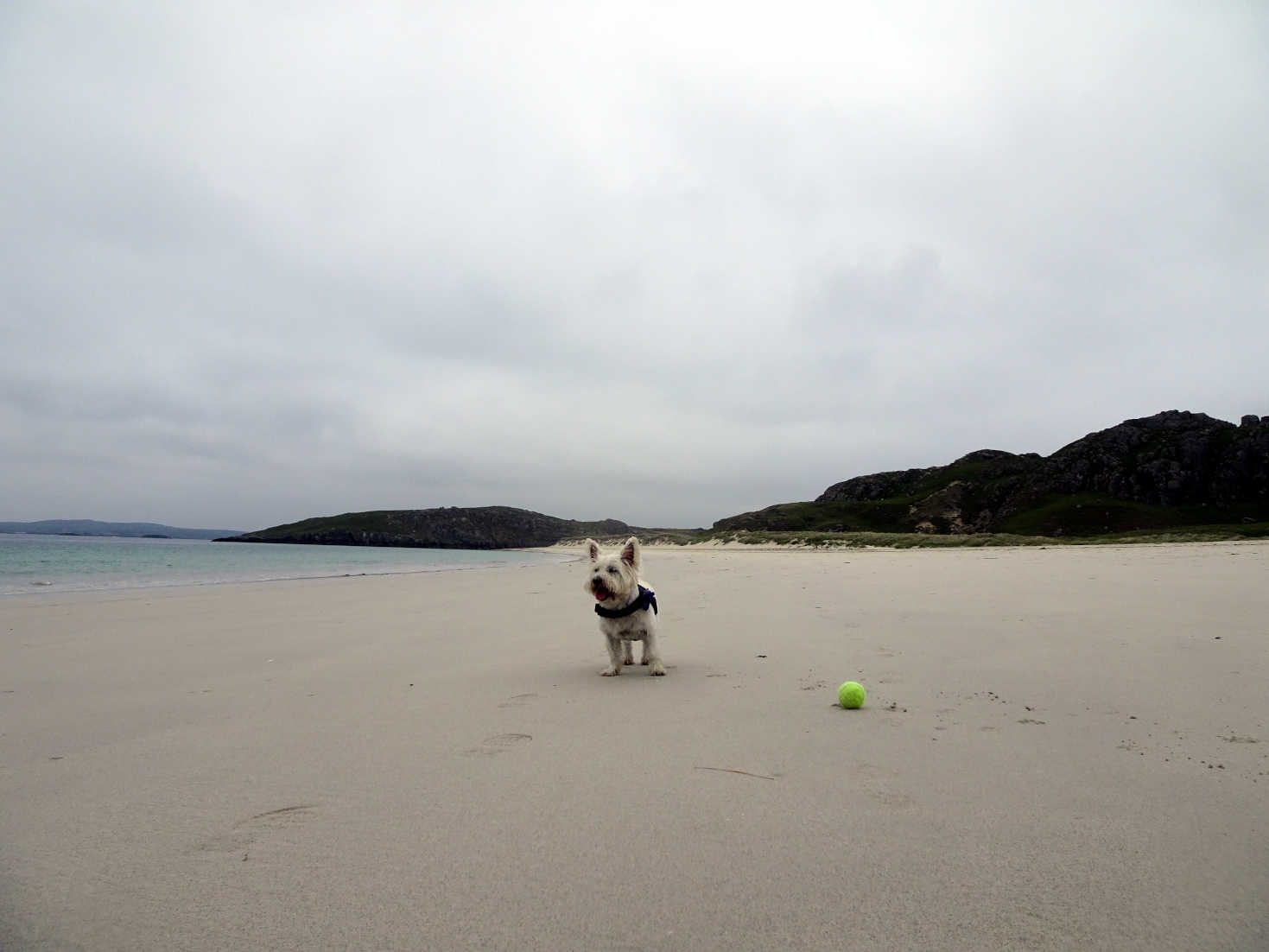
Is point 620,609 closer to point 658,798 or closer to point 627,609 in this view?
point 627,609

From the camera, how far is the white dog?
19.0 feet

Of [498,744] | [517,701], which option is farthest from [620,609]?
[498,744]

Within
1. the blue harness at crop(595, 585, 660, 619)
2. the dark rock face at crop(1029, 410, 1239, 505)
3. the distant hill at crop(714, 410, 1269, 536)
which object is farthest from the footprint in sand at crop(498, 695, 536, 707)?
the dark rock face at crop(1029, 410, 1239, 505)

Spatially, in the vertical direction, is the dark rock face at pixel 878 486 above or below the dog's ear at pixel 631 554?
above

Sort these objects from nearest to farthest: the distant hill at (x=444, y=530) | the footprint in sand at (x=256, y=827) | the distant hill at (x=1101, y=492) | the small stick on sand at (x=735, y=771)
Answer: the footprint in sand at (x=256, y=827), the small stick on sand at (x=735, y=771), the distant hill at (x=1101, y=492), the distant hill at (x=444, y=530)

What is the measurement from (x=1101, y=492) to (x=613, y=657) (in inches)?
4510

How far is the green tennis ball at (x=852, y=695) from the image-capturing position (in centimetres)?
411

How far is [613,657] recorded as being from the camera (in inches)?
227

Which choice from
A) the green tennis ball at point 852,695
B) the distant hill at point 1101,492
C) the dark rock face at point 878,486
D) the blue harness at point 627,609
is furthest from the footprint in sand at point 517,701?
the dark rock face at point 878,486

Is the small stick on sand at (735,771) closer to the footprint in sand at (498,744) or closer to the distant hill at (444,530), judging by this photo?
the footprint in sand at (498,744)

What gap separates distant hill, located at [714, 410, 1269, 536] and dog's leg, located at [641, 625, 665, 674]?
8312 centimetres

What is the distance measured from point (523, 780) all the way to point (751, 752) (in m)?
1.12

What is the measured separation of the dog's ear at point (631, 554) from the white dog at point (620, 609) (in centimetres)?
1

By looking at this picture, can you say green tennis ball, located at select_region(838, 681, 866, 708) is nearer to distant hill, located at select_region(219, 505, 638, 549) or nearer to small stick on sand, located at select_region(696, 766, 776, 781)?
small stick on sand, located at select_region(696, 766, 776, 781)
